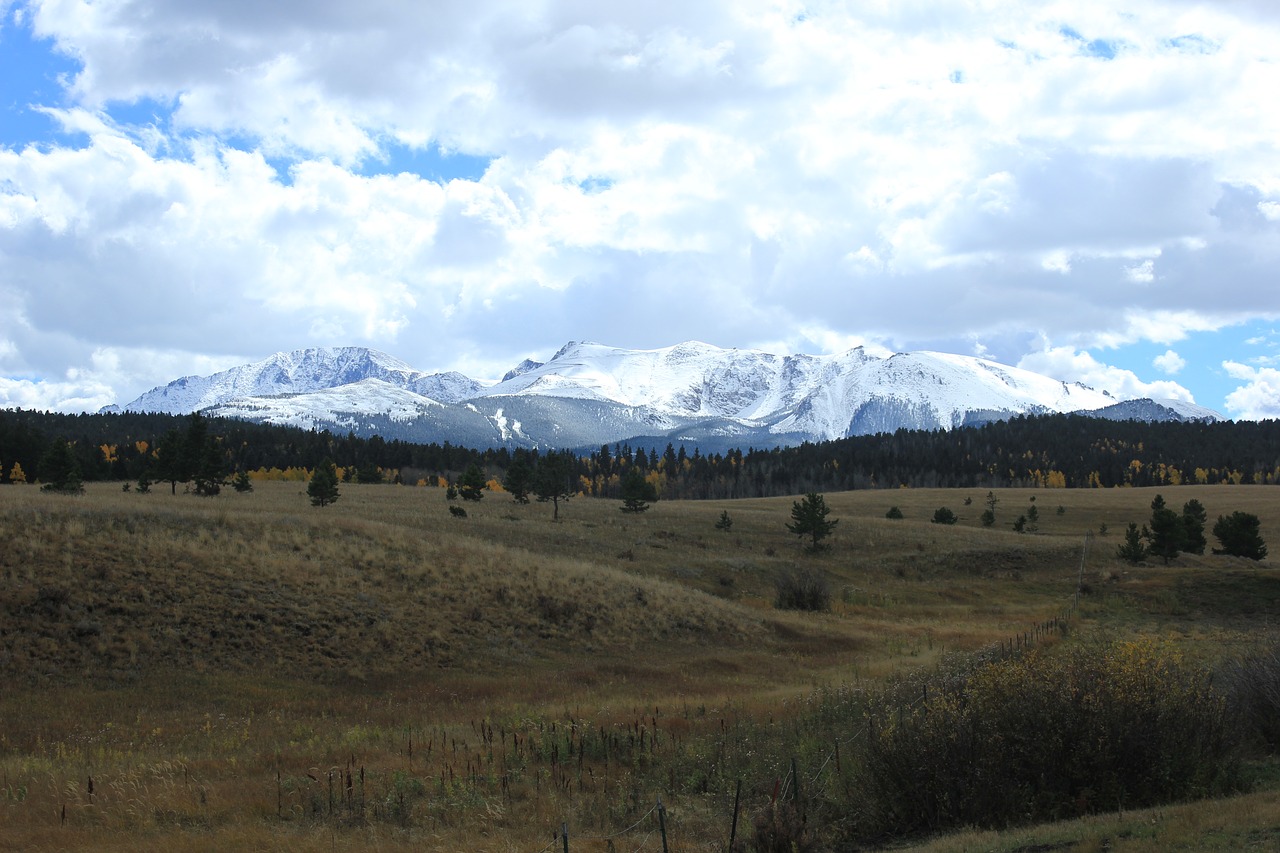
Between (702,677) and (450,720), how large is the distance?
9.93m

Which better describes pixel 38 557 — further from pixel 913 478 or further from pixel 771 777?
pixel 913 478

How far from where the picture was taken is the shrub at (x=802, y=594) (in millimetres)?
46812

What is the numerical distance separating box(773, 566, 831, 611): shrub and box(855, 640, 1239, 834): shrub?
34.3 m

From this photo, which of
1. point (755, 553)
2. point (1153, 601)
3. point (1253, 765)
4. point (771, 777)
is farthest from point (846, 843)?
point (755, 553)

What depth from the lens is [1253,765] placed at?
13664 mm

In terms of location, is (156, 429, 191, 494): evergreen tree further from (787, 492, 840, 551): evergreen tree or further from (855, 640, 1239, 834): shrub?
(855, 640, 1239, 834): shrub

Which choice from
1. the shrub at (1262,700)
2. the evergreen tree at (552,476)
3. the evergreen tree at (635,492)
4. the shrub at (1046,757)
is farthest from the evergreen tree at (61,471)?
the shrub at (1262,700)

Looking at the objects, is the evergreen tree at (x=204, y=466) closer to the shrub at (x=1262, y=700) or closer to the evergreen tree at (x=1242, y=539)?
the shrub at (x=1262, y=700)

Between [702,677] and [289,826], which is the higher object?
[289,826]

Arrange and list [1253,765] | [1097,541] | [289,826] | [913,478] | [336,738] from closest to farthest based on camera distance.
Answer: [289,826] → [1253,765] → [336,738] → [1097,541] → [913,478]

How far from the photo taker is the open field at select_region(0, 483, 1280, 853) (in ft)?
40.0

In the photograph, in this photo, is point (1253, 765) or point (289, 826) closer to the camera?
point (289, 826)

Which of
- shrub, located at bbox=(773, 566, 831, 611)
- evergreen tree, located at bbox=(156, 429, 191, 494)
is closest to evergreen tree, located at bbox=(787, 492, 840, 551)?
shrub, located at bbox=(773, 566, 831, 611)

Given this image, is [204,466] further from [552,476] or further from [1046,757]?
[1046,757]
